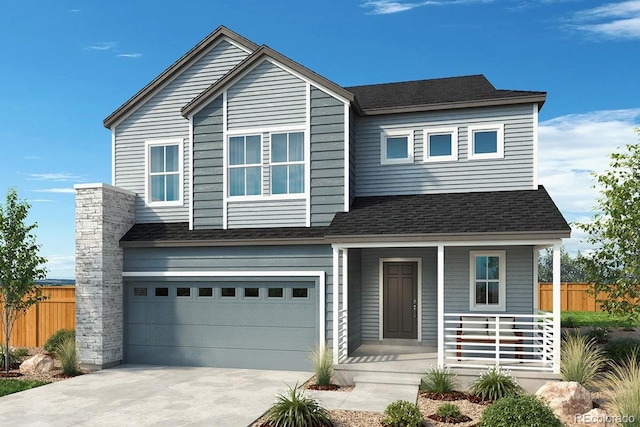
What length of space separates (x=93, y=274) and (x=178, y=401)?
184 inches

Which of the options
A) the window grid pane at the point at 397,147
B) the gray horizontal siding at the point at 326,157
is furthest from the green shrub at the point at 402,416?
the window grid pane at the point at 397,147

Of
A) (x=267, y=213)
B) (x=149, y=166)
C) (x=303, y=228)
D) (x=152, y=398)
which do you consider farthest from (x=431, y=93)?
(x=152, y=398)

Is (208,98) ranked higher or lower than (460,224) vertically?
higher

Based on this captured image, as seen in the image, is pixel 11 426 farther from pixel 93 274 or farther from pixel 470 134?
pixel 470 134

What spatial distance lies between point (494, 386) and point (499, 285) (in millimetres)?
3260

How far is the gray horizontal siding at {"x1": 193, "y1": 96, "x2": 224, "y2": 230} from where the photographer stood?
1266cm

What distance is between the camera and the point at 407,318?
1291 centimetres

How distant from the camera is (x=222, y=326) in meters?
12.2

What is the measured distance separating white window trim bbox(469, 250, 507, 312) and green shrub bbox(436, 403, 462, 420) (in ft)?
13.6

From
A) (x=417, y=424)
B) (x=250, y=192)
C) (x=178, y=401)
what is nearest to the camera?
(x=417, y=424)

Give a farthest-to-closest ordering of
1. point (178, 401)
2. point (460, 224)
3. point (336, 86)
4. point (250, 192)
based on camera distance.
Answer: point (250, 192)
point (336, 86)
point (460, 224)
point (178, 401)

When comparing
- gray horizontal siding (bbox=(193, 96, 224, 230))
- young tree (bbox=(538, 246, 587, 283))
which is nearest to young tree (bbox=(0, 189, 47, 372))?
gray horizontal siding (bbox=(193, 96, 224, 230))

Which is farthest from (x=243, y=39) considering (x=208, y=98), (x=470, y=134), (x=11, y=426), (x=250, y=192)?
(x=11, y=426)

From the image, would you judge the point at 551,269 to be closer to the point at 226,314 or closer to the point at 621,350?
the point at 621,350
